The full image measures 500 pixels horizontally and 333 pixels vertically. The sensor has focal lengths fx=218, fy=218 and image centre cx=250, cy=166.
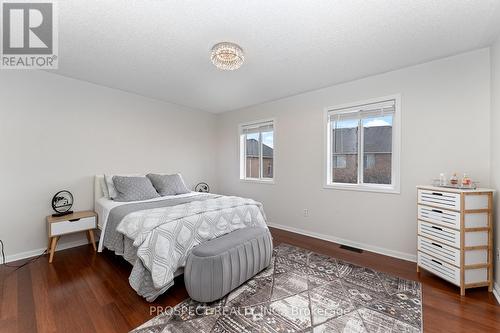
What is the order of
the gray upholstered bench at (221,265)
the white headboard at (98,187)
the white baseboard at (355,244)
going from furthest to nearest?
the white headboard at (98,187)
the white baseboard at (355,244)
the gray upholstered bench at (221,265)

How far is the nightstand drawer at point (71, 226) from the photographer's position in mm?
2639

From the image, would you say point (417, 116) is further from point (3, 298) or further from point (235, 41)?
point (3, 298)

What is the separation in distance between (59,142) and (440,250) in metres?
4.79

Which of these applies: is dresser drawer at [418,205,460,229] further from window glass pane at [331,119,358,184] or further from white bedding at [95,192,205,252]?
white bedding at [95,192,205,252]

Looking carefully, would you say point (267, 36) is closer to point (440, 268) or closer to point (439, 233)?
point (439, 233)

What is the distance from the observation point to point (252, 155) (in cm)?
471

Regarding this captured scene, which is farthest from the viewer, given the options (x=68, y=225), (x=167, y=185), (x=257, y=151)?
(x=257, y=151)

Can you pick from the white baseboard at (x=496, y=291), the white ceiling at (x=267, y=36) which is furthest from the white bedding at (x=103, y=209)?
the white baseboard at (x=496, y=291)

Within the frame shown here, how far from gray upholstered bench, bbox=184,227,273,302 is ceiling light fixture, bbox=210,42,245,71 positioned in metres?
1.79

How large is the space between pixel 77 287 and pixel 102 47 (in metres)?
2.45

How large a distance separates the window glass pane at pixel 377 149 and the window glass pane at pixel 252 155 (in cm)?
207

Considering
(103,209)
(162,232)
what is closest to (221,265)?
(162,232)

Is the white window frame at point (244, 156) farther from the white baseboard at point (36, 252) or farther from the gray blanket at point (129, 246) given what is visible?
the white baseboard at point (36, 252)

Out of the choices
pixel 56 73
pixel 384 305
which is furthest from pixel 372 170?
pixel 56 73
